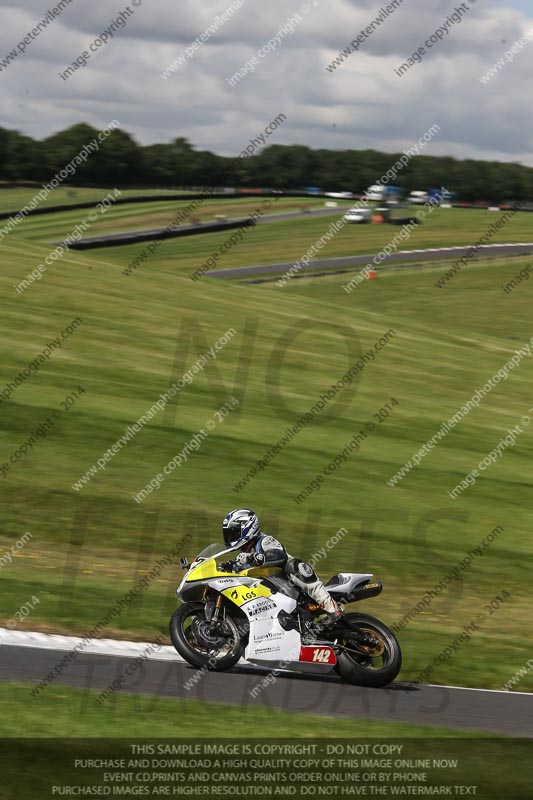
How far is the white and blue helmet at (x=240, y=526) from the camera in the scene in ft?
31.3

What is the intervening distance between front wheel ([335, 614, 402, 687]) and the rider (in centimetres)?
24

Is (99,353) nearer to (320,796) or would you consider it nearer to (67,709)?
(67,709)

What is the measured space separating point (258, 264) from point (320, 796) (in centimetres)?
4941

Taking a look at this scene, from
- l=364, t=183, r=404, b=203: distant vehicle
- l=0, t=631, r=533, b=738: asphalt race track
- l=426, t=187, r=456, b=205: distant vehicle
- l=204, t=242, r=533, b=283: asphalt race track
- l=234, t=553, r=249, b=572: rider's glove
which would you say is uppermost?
l=426, t=187, r=456, b=205: distant vehicle

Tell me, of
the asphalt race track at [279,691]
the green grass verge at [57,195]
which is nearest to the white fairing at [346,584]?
the asphalt race track at [279,691]

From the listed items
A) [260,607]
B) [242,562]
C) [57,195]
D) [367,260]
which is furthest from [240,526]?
[57,195]

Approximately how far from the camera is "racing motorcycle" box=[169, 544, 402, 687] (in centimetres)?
941

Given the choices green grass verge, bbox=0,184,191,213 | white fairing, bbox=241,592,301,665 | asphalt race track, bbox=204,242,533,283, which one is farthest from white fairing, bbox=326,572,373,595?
green grass verge, bbox=0,184,191,213

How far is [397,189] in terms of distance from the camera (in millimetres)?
95562

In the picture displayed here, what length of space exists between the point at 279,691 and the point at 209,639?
79 centimetres

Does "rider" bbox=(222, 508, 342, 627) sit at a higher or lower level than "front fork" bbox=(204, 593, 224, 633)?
higher

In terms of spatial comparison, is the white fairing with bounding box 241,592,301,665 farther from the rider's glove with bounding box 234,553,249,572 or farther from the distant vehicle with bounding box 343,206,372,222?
the distant vehicle with bounding box 343,206,372,222

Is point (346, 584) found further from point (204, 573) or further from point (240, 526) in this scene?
point (204, 573)

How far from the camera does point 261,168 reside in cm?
9556
